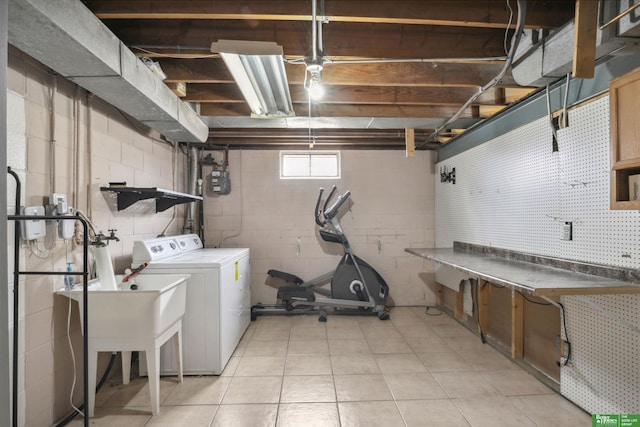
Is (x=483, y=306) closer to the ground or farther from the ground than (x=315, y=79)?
closer to the ground

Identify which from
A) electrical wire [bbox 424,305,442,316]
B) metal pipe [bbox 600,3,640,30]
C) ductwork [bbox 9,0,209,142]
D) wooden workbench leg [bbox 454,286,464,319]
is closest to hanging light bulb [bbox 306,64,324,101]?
Result: ductwork [bbox 9,0,209,142]

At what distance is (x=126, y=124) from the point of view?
2.82m

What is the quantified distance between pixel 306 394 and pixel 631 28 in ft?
9.13

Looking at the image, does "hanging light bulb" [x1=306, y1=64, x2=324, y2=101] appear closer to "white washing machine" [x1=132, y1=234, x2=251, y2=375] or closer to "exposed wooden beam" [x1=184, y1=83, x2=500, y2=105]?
"exposed wooden beam" [x1=184, y1=83, x2=500, y2=105]

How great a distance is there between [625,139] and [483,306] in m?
2.20

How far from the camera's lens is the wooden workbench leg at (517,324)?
2.75 meters

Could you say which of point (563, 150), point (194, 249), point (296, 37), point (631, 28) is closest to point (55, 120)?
point (296, 37)

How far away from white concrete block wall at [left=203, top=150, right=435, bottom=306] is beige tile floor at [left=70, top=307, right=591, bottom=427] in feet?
3.84

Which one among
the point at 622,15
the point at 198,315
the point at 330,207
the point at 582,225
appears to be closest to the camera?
the point at 622,15

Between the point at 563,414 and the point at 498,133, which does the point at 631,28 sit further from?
the point at 563,414

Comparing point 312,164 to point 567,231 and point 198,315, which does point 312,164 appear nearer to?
point 198,315

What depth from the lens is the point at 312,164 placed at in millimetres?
4531

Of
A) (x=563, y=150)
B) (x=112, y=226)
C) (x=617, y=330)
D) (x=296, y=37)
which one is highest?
(x=296, y=37)
